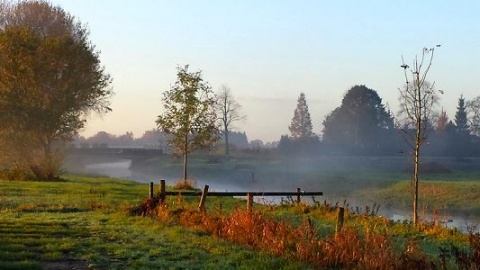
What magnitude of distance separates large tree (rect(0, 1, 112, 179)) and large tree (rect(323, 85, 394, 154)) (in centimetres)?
5749

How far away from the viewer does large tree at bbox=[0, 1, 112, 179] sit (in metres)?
40.5

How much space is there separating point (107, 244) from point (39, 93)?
102 ft

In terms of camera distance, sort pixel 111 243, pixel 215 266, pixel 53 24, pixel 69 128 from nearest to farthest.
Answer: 1. pixel 215 266
2. pixel 111 243
3. pixel 69 128
4. pixel 53 24

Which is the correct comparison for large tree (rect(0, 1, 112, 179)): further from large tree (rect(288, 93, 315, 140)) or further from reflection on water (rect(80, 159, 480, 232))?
large tree (rect(288, 93, 315, 140))

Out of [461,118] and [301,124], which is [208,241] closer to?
[461,118]

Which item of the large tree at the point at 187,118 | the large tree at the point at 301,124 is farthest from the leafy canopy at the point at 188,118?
the large tree at the point at 301,124

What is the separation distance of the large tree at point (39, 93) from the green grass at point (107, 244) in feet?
69.3

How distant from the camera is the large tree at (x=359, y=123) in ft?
314

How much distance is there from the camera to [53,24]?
4750cm

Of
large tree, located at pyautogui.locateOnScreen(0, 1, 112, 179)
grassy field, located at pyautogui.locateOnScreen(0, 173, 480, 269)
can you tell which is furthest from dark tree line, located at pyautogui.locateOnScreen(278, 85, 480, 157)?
grassy field, located at pyautogui.locateOnScreen(0, 173, 480, 269)

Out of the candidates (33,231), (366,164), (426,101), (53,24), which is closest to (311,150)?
(366,164)

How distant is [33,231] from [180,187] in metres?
20.8

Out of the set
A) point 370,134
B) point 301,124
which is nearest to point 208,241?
point 370,134

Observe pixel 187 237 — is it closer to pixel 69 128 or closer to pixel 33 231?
pixel 33 231
